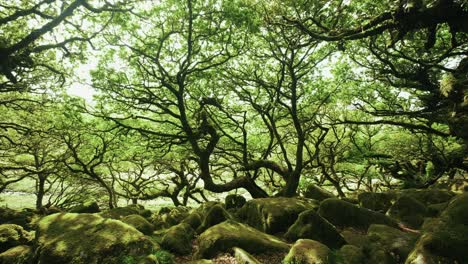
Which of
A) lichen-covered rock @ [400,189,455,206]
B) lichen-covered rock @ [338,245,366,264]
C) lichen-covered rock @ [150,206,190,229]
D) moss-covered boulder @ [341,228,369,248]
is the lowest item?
lichen-covered rock @ [338,245,366,264]

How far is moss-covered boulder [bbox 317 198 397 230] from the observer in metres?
12.5

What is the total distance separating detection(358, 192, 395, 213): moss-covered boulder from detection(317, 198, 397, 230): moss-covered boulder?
380cm

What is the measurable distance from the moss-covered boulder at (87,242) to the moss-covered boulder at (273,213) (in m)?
5.34

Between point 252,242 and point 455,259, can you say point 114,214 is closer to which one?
point 252,242

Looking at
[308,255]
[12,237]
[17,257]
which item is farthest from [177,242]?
[12,237]

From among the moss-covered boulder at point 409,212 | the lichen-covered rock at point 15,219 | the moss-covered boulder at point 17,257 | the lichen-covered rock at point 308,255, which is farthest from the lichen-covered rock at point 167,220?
the moss-covered boulder at point 409,212

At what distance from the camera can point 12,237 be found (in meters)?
11.0

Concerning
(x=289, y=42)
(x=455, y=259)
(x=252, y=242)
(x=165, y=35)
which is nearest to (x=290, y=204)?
(x=252, y=242)

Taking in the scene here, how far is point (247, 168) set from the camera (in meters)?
16.8

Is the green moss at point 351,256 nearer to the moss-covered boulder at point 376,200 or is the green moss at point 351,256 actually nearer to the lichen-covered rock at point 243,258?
the lichen-covered rock at point 243,258

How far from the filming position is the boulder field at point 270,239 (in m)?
7.90

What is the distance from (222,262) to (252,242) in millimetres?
1366

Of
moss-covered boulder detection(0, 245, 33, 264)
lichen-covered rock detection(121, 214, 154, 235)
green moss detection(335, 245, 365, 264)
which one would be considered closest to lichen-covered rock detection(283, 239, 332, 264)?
green moss detection(335, 245, 365, 264)

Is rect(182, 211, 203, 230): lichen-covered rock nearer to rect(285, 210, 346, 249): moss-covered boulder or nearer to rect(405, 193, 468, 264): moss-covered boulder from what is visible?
rect(285, 210, 346, 249): moss-covered boulder
